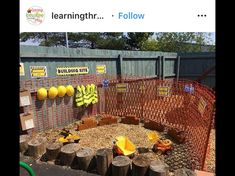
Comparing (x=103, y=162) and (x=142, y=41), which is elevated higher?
(x=142, y=41)

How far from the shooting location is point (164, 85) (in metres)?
8.67

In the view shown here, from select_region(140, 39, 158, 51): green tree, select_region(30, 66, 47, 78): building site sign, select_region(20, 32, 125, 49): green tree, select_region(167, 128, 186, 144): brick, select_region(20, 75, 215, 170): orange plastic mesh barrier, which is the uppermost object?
select_region(20, 32, 125, 49): green tree

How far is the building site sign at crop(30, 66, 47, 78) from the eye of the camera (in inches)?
282

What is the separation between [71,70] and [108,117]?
6.32 ft

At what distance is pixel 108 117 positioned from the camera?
28.1 feet

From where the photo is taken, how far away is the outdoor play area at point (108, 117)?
4.94 metres

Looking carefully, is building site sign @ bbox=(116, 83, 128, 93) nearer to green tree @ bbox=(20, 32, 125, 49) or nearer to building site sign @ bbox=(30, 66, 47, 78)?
building site sign @ bbox=(30, 66, 47, 78)

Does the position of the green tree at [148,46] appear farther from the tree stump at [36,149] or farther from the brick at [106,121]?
the tree stump at [36,149]

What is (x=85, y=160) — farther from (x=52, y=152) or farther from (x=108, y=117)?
(x=108, y=117)

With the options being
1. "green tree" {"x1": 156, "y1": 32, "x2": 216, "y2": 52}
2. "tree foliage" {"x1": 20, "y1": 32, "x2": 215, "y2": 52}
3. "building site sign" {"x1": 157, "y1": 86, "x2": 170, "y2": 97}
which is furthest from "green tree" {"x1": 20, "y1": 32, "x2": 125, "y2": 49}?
"building site sign" {"x1": 157, "y1": 86, "x2": 170, "y2": 97}

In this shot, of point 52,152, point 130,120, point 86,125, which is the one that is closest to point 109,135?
point 86,125

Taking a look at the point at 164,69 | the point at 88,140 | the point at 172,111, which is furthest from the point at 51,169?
the point at 164,69

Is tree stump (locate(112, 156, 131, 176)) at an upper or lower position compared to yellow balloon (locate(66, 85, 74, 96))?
lower
